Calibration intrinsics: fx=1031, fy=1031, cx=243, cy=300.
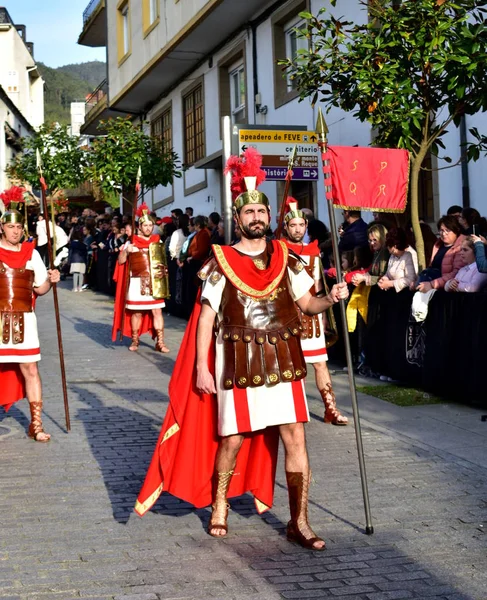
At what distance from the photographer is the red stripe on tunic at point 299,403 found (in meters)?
5.55

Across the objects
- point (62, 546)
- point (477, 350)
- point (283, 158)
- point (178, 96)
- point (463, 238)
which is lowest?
point (62, 546)

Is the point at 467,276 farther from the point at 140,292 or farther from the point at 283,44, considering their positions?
the point at 283,44

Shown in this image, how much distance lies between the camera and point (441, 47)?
1014 centimetres

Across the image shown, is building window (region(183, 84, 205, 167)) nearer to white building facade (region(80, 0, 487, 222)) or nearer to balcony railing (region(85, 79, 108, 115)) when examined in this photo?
white building facade (region(80, 0, 487, 222))

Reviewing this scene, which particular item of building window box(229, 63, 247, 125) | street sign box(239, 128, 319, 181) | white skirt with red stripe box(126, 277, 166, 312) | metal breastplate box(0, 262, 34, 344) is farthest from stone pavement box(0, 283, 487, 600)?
building window box(229, 63, 247, 125)

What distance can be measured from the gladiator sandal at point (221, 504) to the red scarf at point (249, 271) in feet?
3.39

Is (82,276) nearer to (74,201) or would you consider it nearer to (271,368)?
(74,201)

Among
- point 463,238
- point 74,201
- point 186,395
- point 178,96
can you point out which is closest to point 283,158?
point 463,238

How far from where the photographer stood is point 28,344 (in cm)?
858

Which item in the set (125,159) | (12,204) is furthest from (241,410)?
(125,159)

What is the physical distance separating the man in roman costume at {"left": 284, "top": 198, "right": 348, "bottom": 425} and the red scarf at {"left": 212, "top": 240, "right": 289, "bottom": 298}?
3.33 metres

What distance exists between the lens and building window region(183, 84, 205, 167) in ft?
82.4

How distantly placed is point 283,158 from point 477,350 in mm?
5478

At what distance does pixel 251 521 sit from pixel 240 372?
1061 millimetres
